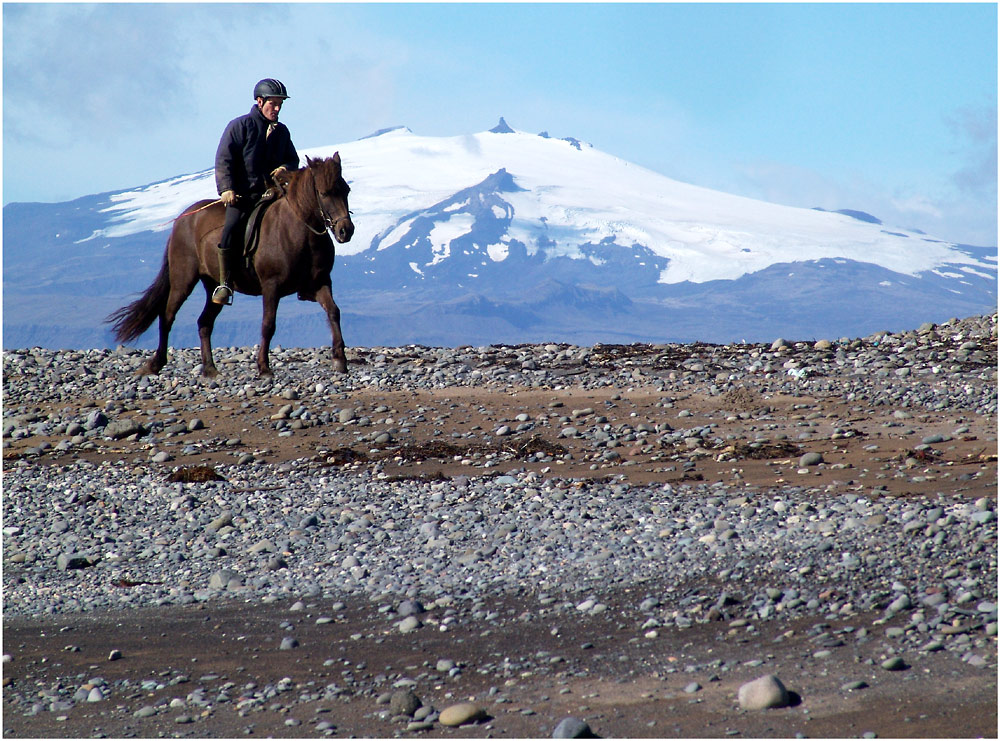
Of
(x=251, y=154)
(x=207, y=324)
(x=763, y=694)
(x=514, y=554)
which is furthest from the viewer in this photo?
(x=207, y=324)

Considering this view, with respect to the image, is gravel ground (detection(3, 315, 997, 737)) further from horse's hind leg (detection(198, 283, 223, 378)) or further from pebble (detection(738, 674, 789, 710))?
horse's hind leg (detection(198, 283, 223, 378))

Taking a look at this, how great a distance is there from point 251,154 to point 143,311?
3.90 meters

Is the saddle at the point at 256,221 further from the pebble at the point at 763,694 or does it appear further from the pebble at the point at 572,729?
the pebble at the point at 763,694

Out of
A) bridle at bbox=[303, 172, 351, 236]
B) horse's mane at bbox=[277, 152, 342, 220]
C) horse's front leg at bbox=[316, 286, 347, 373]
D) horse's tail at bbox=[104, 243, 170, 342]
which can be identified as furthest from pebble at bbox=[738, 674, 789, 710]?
horse's tail at bbox=[104, 243, 170, 342]

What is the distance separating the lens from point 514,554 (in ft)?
28.5

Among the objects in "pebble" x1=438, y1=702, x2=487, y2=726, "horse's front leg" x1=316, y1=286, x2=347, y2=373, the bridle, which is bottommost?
"pebble" x1=438, y1=702, x2=487, y2=726

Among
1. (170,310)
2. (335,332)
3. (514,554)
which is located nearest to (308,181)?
(335,332)

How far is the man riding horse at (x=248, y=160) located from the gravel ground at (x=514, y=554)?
2.58m

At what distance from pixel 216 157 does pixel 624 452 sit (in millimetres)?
6410

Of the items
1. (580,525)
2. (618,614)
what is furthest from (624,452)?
(618,614)

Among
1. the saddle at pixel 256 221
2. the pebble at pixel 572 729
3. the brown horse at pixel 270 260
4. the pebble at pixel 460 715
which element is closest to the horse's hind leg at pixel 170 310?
the brown horse at pixel 270 260

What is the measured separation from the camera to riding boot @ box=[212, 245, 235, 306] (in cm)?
1395

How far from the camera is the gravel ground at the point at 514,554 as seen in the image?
579 cm

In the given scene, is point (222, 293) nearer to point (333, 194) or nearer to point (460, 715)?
point (333, 194)
